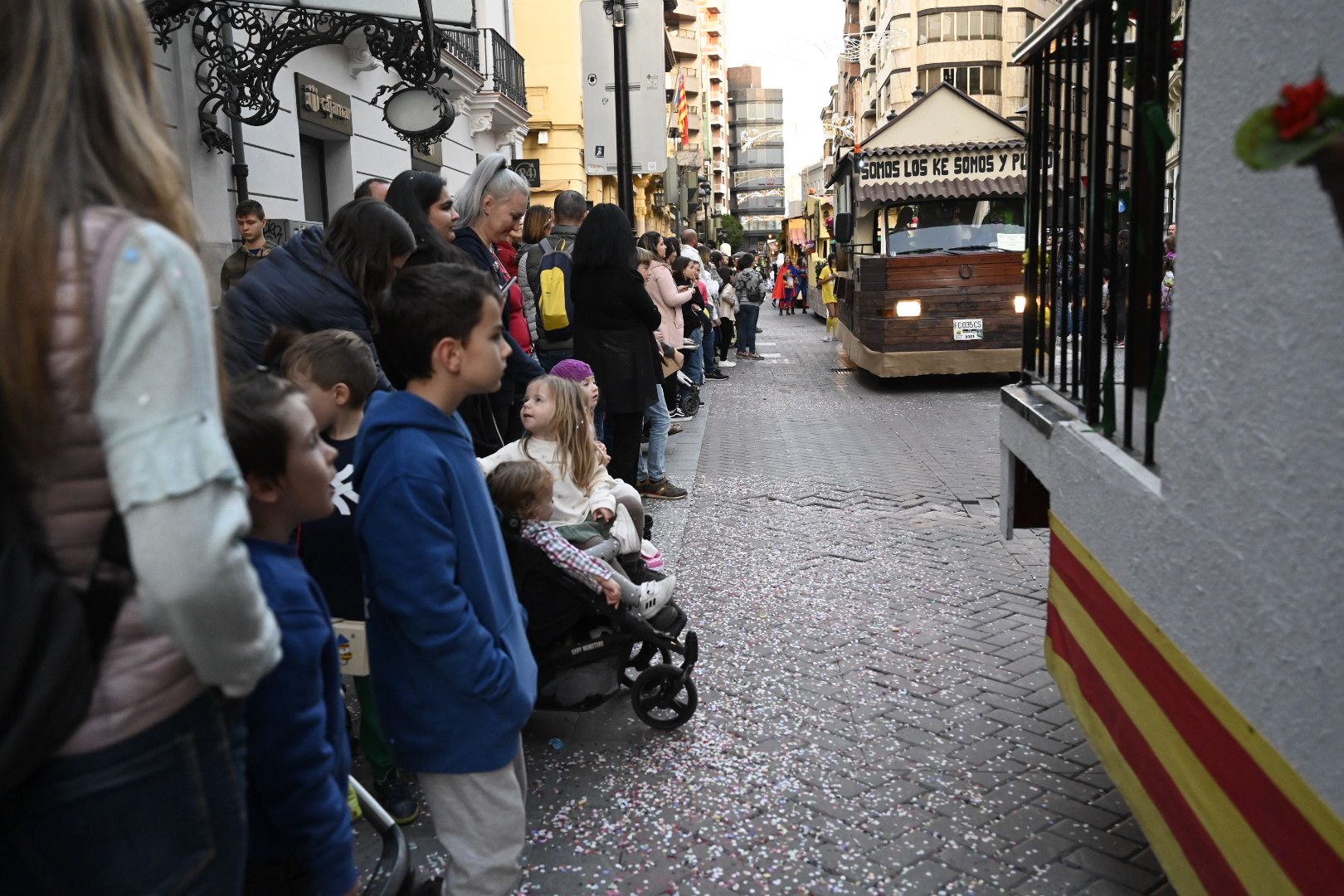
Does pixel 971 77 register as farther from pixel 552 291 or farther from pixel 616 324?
pixel 552 291

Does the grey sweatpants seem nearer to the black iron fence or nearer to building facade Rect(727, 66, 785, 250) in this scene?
the black iron fence

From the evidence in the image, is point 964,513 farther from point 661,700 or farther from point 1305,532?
point 1305,532

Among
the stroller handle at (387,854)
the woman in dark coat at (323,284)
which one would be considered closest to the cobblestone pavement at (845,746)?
the stroller handle at (387,854)

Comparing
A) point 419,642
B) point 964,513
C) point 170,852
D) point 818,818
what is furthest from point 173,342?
point 964,513

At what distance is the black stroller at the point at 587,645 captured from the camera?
4023 mm

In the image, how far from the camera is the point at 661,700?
14.2 feet

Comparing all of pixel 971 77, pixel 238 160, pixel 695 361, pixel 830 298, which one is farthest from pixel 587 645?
pixel 971 77

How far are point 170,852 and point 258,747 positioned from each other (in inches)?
11.1

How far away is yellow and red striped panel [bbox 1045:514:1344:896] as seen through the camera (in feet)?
5.98

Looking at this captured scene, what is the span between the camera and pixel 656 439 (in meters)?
8.60

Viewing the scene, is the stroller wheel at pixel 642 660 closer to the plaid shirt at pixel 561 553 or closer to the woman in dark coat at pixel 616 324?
the plaid shirt at pixel 561 553

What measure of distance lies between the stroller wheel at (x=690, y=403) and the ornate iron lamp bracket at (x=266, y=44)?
A: 5158mm

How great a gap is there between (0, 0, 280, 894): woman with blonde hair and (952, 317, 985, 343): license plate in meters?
13.5

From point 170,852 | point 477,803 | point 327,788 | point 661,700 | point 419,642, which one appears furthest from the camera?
point 661,700
